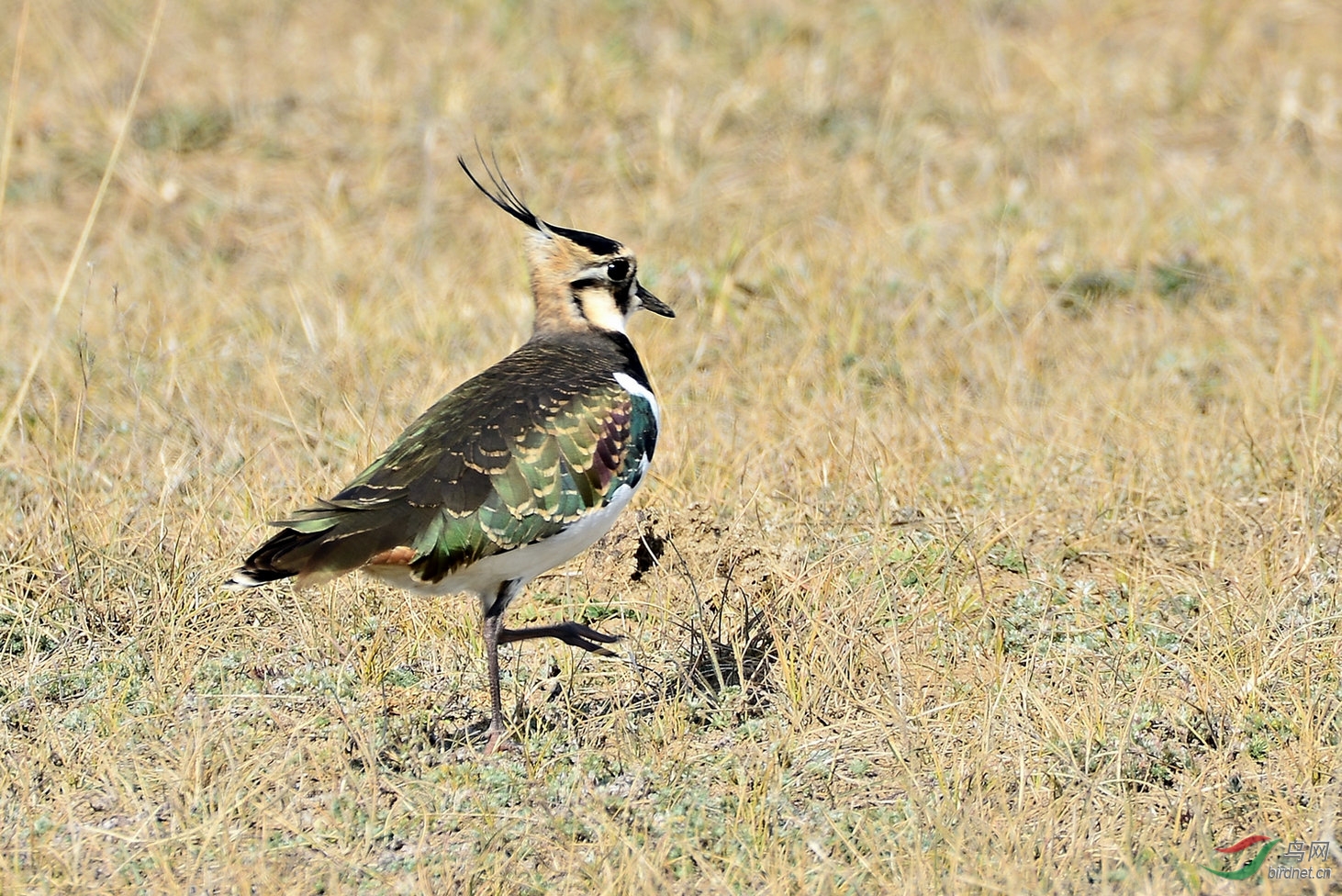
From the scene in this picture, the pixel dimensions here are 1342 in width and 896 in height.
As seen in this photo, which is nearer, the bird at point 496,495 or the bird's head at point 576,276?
the bird at point 496,495

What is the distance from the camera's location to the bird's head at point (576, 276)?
517 cm

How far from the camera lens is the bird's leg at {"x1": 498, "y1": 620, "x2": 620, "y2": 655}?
4570 millimetres

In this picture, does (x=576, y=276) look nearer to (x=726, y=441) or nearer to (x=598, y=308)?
(x=598, y=308)

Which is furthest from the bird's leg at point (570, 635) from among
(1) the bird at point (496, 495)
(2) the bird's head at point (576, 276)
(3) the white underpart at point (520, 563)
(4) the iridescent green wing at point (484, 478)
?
(2) the bird's head at point (576, 276)

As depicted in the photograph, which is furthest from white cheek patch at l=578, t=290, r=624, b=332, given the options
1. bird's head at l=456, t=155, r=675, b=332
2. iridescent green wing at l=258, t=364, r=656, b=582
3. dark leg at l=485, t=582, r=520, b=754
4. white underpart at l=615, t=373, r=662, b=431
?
dark leg at l=485, t=582, r=520, b=754

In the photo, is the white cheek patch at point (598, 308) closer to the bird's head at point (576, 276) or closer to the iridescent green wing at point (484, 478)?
the bird's head at point (576, 276)

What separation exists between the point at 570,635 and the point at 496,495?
0.54 metres

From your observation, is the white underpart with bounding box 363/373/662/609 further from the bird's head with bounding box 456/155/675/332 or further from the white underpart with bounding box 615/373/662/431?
the bird's head with bounding box 456/155/675/332

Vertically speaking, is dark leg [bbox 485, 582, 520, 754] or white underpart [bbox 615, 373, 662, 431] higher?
Result: white underpart [bbox 615, 373, 662, 431]

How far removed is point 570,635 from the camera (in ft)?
15.1

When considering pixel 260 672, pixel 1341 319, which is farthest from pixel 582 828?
pixel 1341 319

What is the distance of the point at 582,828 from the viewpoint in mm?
3863

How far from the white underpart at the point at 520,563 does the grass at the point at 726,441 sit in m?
0.41

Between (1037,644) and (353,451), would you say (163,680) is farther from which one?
(1037,644)
